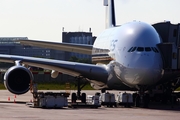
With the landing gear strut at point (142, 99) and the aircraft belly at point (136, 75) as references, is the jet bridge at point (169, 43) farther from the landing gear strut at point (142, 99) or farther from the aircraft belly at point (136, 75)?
the landing gear strut at point (142, 99)

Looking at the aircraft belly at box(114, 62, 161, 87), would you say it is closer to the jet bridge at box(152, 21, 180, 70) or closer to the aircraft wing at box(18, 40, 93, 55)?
the jet bridge at box(152, 21, 180, 70)

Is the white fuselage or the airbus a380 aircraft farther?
the airbus a380 aircraft

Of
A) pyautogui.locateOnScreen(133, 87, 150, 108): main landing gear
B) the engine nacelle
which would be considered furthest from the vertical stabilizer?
pyautogui.locateOnScreen(133, 87, 150, 108): main landing gear

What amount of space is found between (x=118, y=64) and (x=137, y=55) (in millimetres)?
1705

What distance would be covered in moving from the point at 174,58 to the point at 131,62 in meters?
2.36

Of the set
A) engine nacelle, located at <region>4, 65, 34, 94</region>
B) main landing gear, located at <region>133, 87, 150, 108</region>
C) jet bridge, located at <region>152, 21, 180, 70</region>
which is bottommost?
main landing gear, located at <region>133, 87, 150, 108</region>

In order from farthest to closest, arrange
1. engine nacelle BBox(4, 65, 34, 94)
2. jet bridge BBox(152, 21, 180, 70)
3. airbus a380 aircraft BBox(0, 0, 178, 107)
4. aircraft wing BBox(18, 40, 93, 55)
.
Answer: aircraft wing BBox(18, 40, 93, 55)
engine nacelle BBox(4, 65, 34, 94)
jet bridge BBox(152, 21, 180, 70)
airbus a380 aircraft BBox(0, 0, 178, 107)

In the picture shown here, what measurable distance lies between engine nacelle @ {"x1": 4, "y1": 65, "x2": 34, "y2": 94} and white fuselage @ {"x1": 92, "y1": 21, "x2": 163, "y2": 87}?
459 centimetres

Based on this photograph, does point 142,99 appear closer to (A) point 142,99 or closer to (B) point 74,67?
(A) point 142,99

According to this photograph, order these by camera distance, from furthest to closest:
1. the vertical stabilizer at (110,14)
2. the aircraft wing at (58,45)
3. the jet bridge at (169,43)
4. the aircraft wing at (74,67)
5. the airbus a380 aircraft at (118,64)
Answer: the vertical stabilizer at (110,14)
the aircraft wing at (58,45)
the aircraft wing at (74,67)
the jet bridge at (169,43)
the airbus a380 aircraft at (118,64)

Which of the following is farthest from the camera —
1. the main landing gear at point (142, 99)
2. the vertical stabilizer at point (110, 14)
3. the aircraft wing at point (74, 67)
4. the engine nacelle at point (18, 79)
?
the vertical stabilizer at point (110, 14)

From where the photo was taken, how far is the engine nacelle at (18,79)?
2959cm

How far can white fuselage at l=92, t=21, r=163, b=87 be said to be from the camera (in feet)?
89.0

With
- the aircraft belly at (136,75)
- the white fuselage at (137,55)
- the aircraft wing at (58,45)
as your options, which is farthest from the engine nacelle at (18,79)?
the aircraft belly at (136,75)
